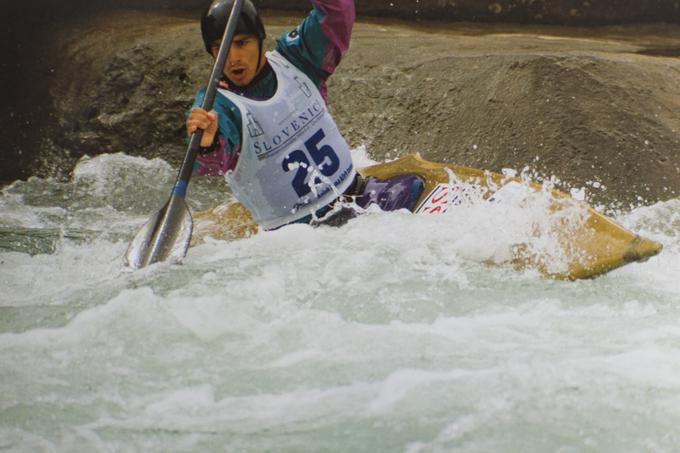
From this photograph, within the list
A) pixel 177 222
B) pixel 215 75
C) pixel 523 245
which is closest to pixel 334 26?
pixel 215 75

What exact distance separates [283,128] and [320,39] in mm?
398

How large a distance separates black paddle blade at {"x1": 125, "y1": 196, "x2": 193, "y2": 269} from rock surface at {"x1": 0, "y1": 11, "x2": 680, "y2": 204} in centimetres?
199

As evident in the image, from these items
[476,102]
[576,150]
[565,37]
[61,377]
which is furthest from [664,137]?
[61,377]

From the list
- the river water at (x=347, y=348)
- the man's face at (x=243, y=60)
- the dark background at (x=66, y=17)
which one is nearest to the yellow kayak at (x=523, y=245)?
the river water at (x=347, y=348)

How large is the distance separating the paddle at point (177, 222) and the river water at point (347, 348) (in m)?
0.08

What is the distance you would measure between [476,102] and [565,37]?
2022 millimetres

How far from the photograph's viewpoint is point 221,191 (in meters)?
5.76

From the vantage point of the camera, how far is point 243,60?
3768mm

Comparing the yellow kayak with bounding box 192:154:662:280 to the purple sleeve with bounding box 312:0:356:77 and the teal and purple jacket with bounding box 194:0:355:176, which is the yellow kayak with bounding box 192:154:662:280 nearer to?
the teal and purple jacket with bounding box 194:0:355:176

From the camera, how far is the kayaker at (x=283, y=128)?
373cm

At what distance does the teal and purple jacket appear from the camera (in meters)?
3.71

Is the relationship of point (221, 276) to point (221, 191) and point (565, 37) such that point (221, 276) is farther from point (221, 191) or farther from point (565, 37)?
point (565, 37)

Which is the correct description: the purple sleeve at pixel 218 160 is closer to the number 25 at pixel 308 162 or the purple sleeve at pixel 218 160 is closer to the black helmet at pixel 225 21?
the number 25 at pixel 308 162

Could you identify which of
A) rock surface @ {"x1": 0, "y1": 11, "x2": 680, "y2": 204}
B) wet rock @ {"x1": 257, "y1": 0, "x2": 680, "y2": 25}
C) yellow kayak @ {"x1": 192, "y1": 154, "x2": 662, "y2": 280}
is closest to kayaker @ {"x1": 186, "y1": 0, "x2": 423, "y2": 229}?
yellow kayak @ {"x1": 192, "y1": 154, "x2": 662, "y2": 280}
